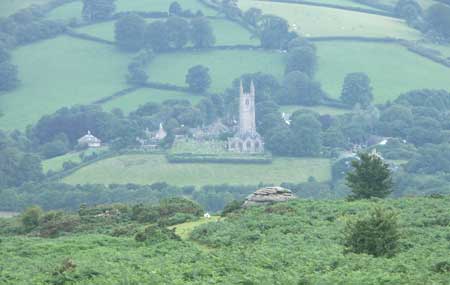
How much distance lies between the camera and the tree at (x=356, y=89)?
620ft

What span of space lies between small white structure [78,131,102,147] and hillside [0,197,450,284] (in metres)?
111

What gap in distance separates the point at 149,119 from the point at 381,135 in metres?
28.5

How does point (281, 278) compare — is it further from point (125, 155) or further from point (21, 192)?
point (125, 155)

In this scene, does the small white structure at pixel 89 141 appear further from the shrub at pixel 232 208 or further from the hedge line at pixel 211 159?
the shrub at pixel 232 208

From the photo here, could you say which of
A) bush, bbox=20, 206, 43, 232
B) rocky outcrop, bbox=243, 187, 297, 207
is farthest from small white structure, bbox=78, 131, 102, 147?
rocky outcrop, bbox=243, 187, 297, 207

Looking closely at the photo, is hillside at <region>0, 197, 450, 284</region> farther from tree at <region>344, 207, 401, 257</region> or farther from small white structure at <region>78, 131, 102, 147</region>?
small white structure at <region>78, 131, 102, 147</region>

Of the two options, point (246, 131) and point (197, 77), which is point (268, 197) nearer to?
point (246, 131)

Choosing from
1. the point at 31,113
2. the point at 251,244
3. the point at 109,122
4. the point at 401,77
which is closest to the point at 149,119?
the point at 109,122

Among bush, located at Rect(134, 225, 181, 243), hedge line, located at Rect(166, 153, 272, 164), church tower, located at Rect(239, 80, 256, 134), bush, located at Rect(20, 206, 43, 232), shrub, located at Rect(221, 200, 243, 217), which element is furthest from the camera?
church tower, located at Rect(239, 80, 256, 134)

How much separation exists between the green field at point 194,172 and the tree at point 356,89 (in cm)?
2971

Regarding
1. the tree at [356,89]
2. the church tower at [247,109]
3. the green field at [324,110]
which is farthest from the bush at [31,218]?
the tree at [356,89]

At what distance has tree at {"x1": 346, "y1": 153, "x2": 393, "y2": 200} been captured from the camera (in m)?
66.2

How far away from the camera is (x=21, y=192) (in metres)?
150

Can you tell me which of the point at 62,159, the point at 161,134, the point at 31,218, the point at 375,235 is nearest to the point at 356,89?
the point at 161,134
